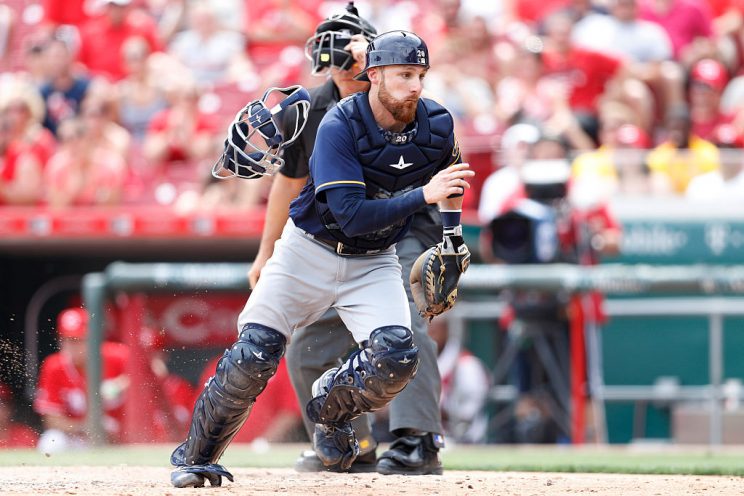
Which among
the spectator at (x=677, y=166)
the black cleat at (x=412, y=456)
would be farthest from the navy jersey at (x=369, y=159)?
the spectator at (x=677, y=166)

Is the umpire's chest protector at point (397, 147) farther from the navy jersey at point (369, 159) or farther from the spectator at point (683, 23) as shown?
the spectator at point (683, 23)

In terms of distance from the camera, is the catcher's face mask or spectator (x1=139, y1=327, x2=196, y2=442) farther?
spectator (x1=139, y1=327, x2=196, y2=442)

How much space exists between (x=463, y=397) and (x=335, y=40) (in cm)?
400

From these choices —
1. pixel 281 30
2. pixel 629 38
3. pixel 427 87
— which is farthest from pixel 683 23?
pixel 281 30

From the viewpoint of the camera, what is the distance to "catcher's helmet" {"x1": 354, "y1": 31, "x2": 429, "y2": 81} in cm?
438

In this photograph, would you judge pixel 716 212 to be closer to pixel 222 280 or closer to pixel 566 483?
pixel 222 280

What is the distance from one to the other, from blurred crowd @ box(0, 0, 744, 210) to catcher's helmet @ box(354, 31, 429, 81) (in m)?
4.44

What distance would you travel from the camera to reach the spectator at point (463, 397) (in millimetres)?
8633

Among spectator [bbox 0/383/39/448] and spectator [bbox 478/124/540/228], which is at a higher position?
spectator [bbox 478/124/540/228]

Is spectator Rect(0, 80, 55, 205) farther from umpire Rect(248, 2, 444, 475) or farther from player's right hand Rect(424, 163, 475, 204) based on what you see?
player's right hand Rect(424, 163, 475, 204)

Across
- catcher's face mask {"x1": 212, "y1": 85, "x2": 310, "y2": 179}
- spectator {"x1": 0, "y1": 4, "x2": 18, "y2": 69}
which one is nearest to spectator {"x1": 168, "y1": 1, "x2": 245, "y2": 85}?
spectator {"x1": 0, "y1": 4, "x2": 18, "y2": 69}

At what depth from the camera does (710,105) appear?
989 centimetres

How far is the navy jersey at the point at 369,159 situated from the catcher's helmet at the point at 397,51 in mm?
178

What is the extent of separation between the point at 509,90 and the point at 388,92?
6263mm
